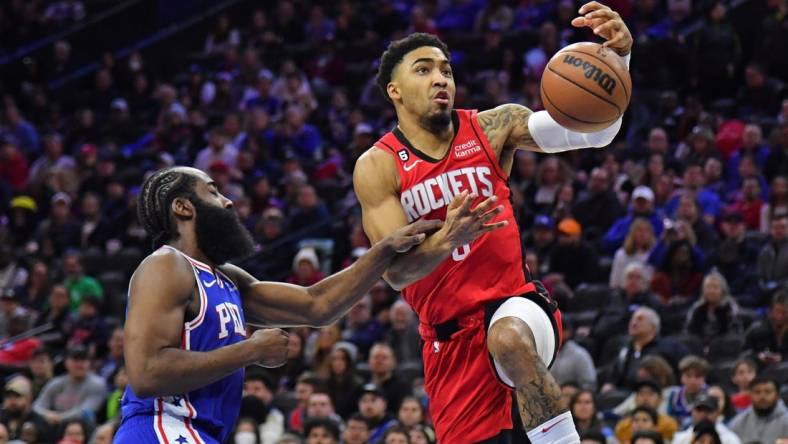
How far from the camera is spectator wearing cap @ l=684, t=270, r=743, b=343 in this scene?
12172 mm

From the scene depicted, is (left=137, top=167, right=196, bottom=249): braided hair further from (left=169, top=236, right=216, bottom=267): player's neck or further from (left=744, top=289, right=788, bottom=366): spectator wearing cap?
(left=744, top=289, right=788, bottom=366): spectator wearing cap

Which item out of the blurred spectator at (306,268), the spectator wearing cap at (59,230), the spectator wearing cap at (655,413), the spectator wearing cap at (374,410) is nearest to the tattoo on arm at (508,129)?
the spectator wearing cap at (655,413)

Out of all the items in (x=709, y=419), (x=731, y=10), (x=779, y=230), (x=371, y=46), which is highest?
(x=371, y=46)

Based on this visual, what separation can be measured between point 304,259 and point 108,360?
96.1 inches

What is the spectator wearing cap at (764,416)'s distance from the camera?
1040cm

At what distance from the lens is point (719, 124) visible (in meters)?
15.5

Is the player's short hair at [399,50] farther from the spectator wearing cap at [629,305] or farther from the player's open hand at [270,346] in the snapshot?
the spectator wearing cap at [629,305]

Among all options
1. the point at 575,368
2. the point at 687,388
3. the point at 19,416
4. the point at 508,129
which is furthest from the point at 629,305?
the point at 508,129

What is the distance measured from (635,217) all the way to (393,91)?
7421 mm

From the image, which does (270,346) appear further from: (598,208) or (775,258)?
(598,208)

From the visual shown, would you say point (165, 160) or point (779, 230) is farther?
point (165, 160)

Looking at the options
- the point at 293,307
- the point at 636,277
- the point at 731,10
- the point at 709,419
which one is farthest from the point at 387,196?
the point at 731,10

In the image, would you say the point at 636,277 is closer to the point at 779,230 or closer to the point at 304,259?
the point at 779,230

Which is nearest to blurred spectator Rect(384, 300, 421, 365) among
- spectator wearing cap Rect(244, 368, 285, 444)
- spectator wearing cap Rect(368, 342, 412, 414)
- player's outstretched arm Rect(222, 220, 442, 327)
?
spectator wearing cap Rect(368, 342, 412, 414)
